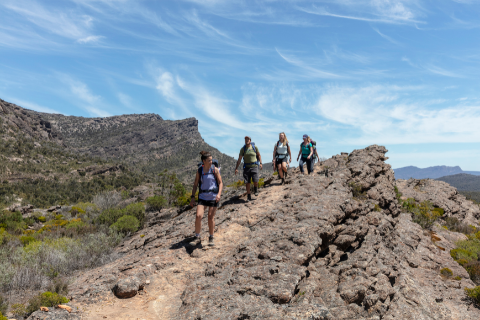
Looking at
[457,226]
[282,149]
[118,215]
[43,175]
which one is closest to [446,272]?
[282,149]

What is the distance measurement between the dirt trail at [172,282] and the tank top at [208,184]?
1210mm

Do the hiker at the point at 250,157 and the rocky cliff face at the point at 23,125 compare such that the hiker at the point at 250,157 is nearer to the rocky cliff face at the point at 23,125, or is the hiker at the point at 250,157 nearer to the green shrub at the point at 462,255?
the green shrub at the point at 462,255

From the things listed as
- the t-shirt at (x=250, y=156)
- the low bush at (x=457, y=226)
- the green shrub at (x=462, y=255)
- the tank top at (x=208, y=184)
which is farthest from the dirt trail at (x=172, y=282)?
the low bush at (x=457, y=226)

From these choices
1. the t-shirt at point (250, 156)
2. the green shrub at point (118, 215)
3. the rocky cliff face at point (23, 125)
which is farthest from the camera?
the rocky cliff face at point (23, 125)

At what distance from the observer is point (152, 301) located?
454 cm

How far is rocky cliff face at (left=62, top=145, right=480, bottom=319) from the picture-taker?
437cm

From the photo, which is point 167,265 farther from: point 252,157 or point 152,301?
point 252,157

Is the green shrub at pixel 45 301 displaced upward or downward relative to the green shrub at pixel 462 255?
upward

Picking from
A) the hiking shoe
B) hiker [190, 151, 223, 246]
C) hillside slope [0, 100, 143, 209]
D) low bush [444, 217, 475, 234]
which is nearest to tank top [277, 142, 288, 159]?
hiker [190, 151, 223, 246]

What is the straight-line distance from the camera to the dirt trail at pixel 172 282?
420 cm

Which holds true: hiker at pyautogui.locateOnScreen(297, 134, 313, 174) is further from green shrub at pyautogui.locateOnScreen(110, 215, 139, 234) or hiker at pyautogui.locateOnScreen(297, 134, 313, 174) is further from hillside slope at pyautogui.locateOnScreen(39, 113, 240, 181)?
hillside slope at pyautogui.locateOnScreen(39, 113, 240, 181)

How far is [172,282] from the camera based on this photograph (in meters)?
5.07

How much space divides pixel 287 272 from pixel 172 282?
2160mm

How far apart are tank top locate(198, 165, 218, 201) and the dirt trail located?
1.21 meters
